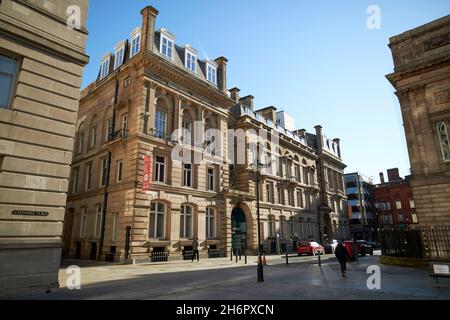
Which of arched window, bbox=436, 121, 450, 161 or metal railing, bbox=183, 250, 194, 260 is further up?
arched window, bbox=436, 121, 450, 161

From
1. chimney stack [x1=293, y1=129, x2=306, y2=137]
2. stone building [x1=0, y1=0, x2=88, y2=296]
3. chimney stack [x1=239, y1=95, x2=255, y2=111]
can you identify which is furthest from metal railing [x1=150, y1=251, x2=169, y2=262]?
chimney stack [x1=293, y1=129, x2=306, y2=137]

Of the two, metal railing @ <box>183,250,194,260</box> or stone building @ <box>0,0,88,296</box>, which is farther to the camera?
metal railing @ <box>183,250,194,260</box>

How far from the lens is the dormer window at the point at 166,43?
25755mm

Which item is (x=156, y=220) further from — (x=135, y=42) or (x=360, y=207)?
(x=360, y=207)

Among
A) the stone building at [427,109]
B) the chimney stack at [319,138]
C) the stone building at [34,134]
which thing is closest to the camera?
the stone building at [34,134]

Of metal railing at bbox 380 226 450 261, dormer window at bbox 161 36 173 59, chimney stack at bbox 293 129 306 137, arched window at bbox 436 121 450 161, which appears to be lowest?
metal railing at bbox 380 226 450 261

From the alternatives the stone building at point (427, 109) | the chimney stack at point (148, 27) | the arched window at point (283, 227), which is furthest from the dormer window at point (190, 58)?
the arched window at point (283, 227)

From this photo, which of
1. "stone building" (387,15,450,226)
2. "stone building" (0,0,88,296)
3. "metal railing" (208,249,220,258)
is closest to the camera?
"stone building" (0,0,88,296)

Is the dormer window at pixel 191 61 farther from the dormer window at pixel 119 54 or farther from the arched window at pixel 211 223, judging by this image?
the arched window at pixel 211 223

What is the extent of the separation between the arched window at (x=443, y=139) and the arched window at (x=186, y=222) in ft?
68.6

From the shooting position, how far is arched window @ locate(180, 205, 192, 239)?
24.4 m

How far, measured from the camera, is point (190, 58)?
1131 inches

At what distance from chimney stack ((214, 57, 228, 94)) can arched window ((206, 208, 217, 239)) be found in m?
13.8

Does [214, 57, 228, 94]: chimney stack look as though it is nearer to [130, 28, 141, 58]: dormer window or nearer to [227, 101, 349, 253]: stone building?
[227, 101, 349, 253]: stone building
